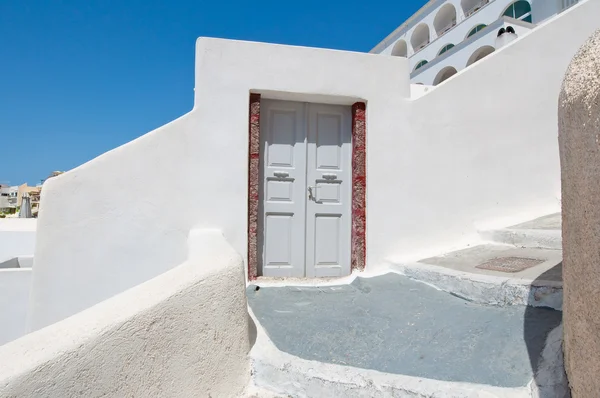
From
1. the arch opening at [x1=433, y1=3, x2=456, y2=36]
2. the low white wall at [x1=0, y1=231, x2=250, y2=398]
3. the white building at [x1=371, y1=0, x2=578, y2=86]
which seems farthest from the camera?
the arch opening at [x1=433, y1=3, x2=456, y2=36]

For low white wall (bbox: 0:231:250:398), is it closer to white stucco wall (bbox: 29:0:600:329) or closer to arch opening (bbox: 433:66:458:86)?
white stucco wall (bbox: 29:0:600:329)

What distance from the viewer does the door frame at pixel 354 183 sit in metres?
4.61

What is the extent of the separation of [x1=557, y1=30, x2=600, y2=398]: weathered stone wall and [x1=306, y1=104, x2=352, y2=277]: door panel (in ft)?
11.0

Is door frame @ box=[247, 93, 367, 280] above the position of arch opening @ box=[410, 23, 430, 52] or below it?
below

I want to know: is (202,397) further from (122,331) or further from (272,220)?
(272,220)

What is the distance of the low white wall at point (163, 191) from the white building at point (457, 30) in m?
10.2

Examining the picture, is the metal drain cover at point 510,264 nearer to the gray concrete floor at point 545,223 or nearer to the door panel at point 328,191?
the gray concrete floor at point 545,223

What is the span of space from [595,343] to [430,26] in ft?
97.6

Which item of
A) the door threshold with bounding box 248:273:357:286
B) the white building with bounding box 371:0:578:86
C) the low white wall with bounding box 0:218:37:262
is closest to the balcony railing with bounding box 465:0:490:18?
the white building with bounding box 371:0:578:86

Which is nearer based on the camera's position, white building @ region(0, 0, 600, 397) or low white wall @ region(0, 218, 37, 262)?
white building @ region(0, 0, 600, 397)

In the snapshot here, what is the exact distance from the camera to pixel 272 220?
4820mm

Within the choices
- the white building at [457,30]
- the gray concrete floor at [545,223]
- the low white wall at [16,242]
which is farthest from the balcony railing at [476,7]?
the low white wall at [16,242]

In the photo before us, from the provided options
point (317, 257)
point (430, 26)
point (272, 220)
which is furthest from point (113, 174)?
point (430, 26)

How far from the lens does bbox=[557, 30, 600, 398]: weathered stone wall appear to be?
1.34 metres
